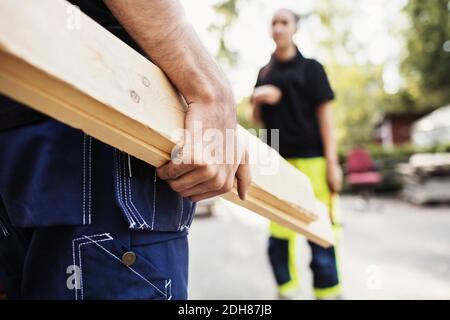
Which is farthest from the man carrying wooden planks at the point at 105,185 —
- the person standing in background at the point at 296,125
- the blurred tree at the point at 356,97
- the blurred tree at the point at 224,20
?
the blurred tree at the point at 356,97

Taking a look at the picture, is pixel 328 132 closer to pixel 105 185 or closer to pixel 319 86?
pixel 319 86

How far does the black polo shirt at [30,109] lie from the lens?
829 mm

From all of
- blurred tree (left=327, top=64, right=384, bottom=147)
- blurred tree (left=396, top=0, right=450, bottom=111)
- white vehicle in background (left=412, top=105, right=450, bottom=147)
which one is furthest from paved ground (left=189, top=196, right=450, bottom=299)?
blurred tree (left=327, top=64, right=384, bottom=147)

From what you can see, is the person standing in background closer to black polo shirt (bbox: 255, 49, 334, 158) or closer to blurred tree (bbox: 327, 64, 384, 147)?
black polo shirt (bbox: 255, 49, 334, 158)

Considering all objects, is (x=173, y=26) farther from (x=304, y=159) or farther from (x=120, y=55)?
(x=304, y=159)

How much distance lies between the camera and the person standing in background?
107 inches

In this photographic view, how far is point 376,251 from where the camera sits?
439 centimetres

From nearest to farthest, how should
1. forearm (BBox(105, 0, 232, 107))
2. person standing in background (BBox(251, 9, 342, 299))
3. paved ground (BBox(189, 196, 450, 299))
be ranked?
forearm (BBox(105, 0, 232, 107))
person standing in background (BBox(251, 9, 342, 299))
paved ground (BBox(189, 196, 450, 299))

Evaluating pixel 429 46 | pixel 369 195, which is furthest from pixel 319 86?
pixel 429 46

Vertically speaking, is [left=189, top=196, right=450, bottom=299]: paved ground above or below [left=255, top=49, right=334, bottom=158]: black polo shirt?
below

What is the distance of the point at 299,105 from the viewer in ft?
9.23
